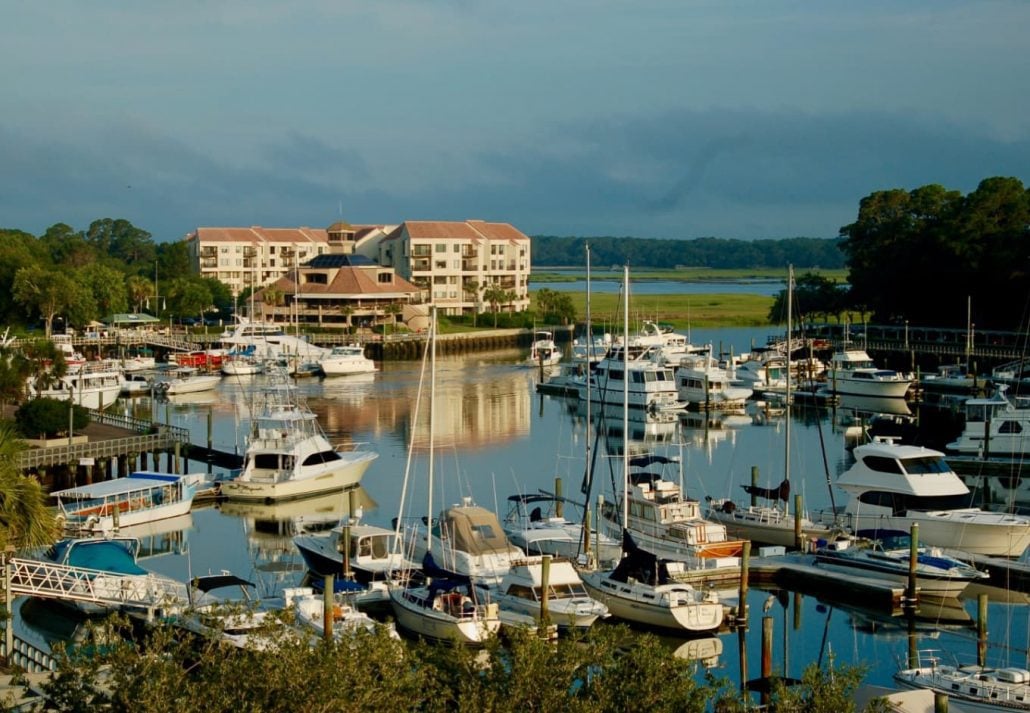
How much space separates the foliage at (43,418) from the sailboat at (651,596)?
25.1 metres

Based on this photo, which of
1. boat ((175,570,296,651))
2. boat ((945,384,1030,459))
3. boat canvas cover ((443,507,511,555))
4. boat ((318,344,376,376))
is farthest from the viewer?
boat ((318,344,376,376))

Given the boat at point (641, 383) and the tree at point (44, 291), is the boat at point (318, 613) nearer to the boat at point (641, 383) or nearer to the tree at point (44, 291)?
the boat at point (641, 383)

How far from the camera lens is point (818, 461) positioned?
55.8 meters

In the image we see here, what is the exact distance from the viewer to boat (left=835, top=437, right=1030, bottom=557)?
3647cm

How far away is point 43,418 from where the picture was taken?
49.7 meters

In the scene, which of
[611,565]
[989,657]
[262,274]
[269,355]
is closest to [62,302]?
[269,355]

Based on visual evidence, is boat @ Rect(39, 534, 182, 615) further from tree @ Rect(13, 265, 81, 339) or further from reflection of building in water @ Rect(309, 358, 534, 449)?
tree @ Rect(13, 265, 81, 339)

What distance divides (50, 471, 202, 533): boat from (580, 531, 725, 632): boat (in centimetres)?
1549

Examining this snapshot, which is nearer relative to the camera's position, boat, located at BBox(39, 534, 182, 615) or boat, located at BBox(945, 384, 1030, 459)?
boat, located at BBox(39, 534, 182, 615)

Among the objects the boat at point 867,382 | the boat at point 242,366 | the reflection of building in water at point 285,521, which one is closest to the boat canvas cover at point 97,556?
the reflection of building in water at point 285,521

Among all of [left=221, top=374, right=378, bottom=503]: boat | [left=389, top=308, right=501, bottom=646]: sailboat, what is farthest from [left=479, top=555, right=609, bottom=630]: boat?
[left=221, top=374, right=378, bottom=503]: boat

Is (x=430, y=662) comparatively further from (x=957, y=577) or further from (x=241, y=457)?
(x=241, y=457)

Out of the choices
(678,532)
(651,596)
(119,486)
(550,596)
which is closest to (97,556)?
(119,486)

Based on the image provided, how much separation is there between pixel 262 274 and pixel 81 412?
316 ft
